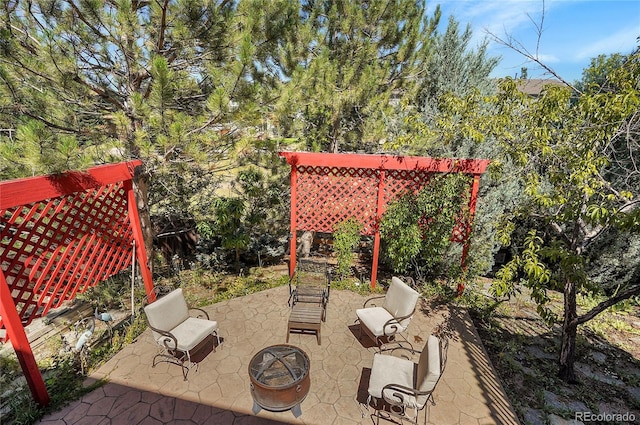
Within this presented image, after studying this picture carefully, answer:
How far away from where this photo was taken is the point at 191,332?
13.9ft

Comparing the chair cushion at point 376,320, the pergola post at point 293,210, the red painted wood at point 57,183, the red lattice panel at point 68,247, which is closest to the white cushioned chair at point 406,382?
the chair cushion at point 376,320

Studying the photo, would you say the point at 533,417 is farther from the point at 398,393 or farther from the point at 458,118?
the point at 458,118

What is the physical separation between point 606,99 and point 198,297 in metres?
7.21

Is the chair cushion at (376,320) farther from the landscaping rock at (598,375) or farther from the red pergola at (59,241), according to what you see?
the red pergola at (59,241)

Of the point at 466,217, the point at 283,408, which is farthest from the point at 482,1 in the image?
the point at 283,408

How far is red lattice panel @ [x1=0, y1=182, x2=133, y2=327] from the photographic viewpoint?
3.57 m

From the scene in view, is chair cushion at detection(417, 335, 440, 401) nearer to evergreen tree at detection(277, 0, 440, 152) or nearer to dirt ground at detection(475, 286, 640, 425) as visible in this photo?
dirt ground at detection(475, 286, 640, 425)

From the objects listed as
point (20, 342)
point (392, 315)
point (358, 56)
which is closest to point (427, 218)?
point (392, 315)

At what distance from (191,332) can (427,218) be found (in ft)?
15.5

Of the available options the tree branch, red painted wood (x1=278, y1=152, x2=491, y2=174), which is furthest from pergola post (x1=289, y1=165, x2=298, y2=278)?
the tree branch

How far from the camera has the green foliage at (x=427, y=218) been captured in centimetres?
566

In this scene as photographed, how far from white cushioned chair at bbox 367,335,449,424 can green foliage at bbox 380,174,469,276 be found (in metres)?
2.55

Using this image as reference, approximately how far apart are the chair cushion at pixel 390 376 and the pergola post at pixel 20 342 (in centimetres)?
393

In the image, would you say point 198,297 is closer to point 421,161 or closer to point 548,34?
point 421,161
